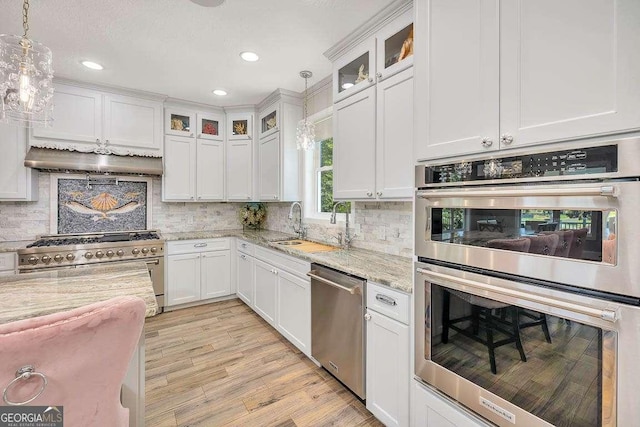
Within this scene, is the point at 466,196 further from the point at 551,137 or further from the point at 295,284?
the point at 295,284

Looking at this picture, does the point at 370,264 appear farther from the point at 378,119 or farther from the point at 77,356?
the point at 77,356

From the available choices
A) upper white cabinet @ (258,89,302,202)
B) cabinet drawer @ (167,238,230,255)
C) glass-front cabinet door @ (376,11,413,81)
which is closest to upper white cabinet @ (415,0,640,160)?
glass-front cabinet door @ (376,11,413,81)

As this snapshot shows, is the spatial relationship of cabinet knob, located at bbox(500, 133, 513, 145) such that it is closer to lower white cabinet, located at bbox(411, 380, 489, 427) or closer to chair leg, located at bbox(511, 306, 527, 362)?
chair leg, located at bbox(511, 306, 527, 362)

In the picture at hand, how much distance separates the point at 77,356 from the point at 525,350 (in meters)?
1.49

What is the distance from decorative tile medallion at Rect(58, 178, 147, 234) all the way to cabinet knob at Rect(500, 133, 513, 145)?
4098 mm

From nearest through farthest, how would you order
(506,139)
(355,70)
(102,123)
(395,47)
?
(506,139), (395,47), (355,70), (102,123)

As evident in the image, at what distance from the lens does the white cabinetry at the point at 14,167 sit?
289 cm

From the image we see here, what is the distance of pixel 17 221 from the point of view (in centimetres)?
317

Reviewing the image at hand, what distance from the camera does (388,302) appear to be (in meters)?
1.66

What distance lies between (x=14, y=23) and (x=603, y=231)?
3.64 m

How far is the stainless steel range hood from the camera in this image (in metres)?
2.96

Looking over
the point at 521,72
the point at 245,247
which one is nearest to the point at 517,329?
the point at 521,72

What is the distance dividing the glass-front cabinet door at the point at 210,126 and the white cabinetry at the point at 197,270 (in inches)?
57.0

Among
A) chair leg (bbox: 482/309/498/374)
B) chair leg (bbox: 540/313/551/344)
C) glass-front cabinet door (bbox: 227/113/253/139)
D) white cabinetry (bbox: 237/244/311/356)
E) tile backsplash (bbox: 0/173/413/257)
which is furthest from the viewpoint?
glass-front cabinet door (bbox: 227/113/253/139)
